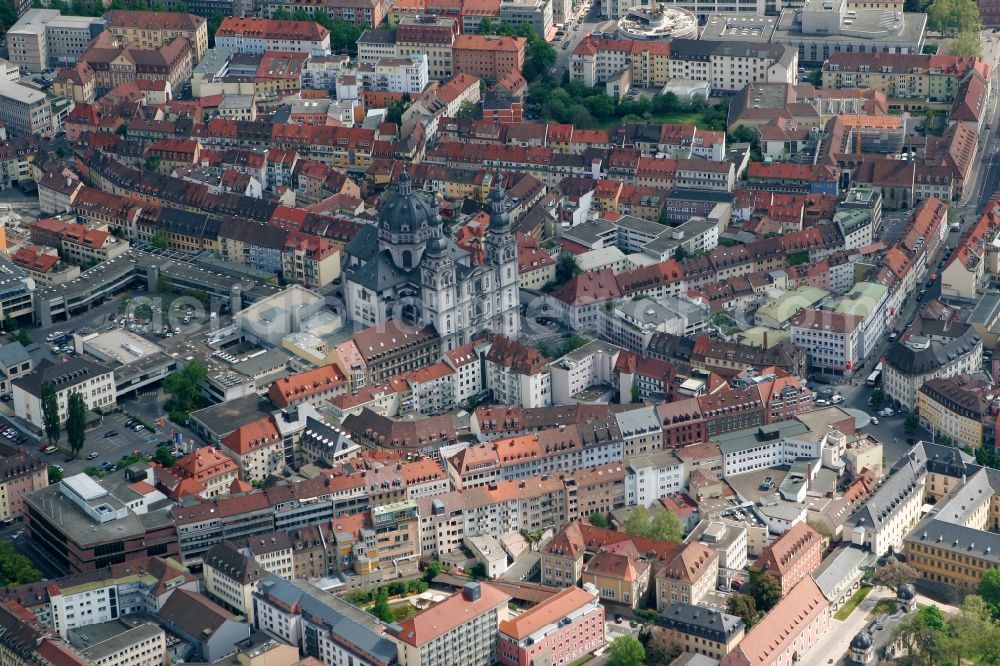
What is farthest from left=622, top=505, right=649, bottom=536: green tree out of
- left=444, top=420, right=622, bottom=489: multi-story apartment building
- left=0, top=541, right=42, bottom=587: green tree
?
left=0, top=541, right=42, bottom=587: green tree

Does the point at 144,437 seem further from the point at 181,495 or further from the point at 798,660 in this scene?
the point at 798,660

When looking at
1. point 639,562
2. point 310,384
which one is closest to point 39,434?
point 310,384

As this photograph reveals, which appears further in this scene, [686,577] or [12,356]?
[12,356]

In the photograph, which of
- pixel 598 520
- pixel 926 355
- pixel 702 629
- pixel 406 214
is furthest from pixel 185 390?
pixel 926 355

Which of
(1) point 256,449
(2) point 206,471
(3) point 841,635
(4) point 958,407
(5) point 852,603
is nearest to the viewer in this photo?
(3) point 841,635

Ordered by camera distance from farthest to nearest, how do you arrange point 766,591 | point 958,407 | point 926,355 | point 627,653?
point 926,355
point 958,407
point 766,591
point 627,653

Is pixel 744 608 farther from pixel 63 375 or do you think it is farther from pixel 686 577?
pixel 63 375
